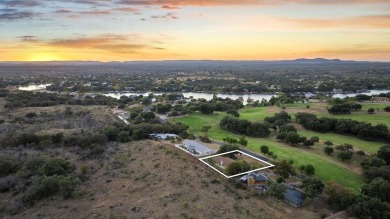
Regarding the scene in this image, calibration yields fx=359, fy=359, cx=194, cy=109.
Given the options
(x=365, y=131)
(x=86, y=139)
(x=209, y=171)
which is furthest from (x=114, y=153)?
Result: (x=365, y=131)

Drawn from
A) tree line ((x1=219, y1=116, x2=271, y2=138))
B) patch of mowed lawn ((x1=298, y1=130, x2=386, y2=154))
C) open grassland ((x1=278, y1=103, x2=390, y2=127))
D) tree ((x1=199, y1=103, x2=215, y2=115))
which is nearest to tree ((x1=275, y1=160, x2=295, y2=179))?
patch of mowed lawn ((x1=298, y1=130, x2=386, y2=154))

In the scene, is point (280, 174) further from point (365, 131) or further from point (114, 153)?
point (365, 131)

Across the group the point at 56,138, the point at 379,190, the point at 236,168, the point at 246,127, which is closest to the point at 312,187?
the point at 379,190

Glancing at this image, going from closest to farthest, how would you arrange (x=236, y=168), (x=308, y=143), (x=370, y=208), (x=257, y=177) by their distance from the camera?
(x=370, y=208)
(x=257, y=177)
(x=236, y=168)
(x=308, y=143)

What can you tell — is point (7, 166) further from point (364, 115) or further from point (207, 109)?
point (364, 115)

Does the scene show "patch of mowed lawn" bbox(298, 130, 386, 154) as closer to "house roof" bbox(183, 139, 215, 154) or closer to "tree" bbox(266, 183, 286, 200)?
"house roof" bbox(183, 139, 215, 154)
